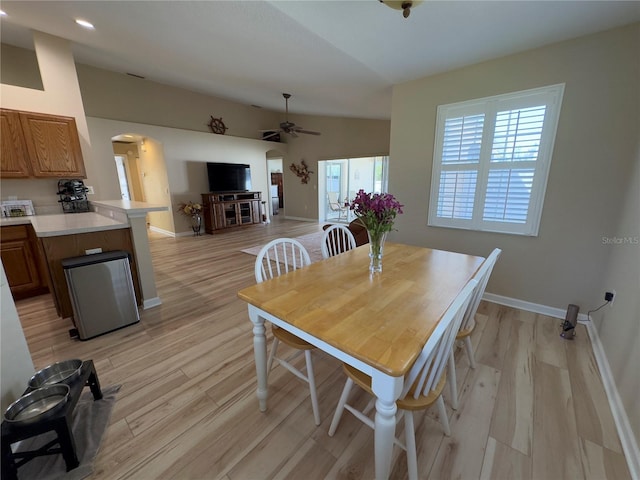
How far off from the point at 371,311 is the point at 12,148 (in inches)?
173

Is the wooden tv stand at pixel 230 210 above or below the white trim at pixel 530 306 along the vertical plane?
above

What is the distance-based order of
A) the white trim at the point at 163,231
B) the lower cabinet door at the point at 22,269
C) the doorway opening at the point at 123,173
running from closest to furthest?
1. the lower cabinet door at the point at 22,269
2. the white trim at the point at 163,231
3. the doorway opening at the point at 123,173

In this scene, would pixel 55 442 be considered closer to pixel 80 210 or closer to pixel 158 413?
pixel 158 413

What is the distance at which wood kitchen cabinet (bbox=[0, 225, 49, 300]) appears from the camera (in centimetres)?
272

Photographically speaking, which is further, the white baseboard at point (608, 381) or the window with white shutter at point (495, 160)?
the window with white shutter at point (495, 160)

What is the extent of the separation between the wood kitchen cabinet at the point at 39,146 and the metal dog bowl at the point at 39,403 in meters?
3.11

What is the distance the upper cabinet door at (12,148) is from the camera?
111 inches

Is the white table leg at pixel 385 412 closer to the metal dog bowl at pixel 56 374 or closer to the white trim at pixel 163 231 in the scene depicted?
the metal dog bowl at pixel 56 374

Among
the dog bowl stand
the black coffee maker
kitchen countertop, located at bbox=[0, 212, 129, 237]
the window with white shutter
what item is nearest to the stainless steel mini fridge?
kitchen countertop, located at bbox=[0, 212, 129, 237]

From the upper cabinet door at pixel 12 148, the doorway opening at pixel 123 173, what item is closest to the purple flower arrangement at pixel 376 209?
the upper cabinet door at pixel 12 148

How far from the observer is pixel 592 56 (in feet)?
6.70

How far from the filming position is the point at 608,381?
5.32 ft

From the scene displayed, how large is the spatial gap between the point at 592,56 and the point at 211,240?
619 cm

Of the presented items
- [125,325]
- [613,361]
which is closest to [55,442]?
[125,325]
